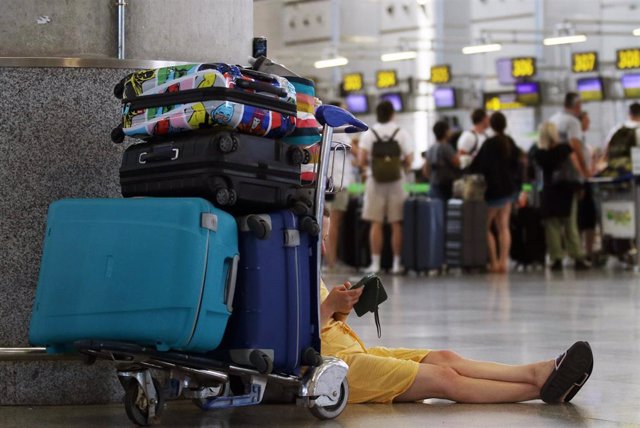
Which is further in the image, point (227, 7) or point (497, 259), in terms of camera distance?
point (497, 259)

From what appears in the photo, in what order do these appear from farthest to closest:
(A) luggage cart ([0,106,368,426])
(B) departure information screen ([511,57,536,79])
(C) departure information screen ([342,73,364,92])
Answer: (C) departure information screen ([342,73,364,92]) < (B) departure information screen ([511,57,536,79]) < (A) luggage cart ([0,106,368,426])

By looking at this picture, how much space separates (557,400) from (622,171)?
38.1ft

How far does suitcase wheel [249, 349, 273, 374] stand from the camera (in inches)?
154

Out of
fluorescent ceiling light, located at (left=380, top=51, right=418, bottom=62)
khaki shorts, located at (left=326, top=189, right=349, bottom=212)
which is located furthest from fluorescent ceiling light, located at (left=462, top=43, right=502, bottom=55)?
khaki shorts, located at (left=326, top=189, right=349, bottom=212)

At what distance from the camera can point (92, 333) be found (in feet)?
12.7

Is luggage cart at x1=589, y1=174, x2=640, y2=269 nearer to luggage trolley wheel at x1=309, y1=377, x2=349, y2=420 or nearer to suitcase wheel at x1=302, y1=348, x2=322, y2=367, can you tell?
luggage trolley wheel at x1=309, y1=377, x2=349, y2=420

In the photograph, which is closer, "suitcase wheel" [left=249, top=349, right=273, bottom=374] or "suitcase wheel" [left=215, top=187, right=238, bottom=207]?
"suitcase wheel" [left=215, top=187, right=238, bottom=207]

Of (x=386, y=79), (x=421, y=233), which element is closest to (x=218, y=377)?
(x=421, y=233)

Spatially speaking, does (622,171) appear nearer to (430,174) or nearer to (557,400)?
(430,174)

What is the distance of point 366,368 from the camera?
14.7 feet

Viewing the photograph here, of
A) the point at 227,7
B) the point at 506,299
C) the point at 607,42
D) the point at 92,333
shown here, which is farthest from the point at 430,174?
the point at 607,42

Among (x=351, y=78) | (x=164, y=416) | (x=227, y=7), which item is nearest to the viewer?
(x=164, y=416)

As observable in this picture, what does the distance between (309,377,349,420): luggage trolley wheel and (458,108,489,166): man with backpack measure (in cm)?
1204

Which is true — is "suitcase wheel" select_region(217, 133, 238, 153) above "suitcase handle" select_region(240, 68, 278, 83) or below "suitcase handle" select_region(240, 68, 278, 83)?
below
